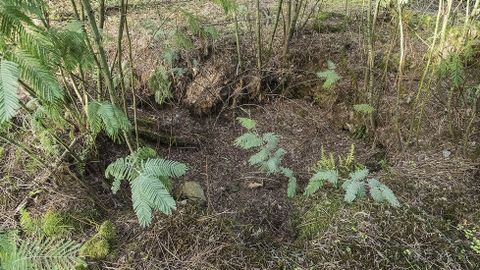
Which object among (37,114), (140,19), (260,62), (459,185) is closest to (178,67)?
(260,62)

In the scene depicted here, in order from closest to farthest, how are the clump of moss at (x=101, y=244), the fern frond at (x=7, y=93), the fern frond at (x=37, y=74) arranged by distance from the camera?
the fern frond at (x=7, y=93) → the fern frond at (x=37, y=74) → the clump of moss at (x=101, y=244)

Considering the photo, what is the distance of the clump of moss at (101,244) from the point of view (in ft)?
7.36

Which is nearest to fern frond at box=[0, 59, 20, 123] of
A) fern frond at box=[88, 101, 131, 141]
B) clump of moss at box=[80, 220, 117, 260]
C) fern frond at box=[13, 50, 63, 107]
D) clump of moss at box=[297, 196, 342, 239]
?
fern frond at box=[13, 50, 63, 107]

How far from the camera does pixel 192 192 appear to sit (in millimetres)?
2717

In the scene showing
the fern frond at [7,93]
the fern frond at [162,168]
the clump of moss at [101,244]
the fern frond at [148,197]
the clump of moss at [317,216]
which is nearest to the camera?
the fern frond at [7,93]

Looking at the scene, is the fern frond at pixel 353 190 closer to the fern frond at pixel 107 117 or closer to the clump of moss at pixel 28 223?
the fern frond at pixel 107 117

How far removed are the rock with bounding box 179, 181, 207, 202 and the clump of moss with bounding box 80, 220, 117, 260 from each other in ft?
1.75

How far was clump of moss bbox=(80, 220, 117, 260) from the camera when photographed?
224cm

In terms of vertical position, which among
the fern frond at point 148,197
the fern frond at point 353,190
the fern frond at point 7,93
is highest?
the fern frond at point 7,93

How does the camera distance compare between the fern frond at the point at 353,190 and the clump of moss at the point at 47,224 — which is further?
the fern frond at the point at 353,190

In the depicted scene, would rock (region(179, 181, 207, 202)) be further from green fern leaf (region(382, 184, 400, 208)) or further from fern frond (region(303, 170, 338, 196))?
green fern leaf (region(382, 184, 400, 208))

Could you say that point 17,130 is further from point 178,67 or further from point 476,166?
point 476,166

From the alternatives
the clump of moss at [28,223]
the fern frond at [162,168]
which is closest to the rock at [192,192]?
the fern frond at [162,168]

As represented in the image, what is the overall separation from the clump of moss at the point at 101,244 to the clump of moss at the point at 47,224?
19cm
